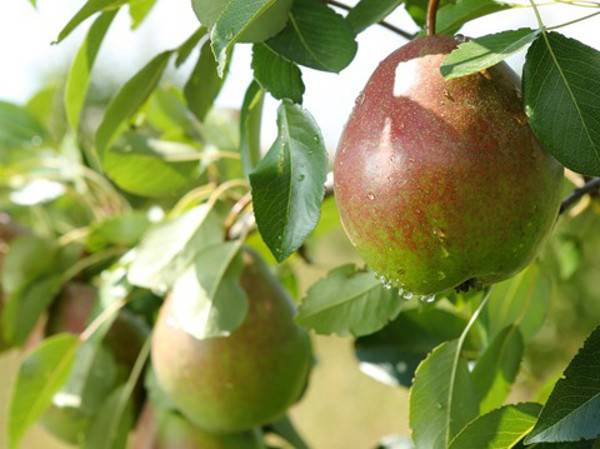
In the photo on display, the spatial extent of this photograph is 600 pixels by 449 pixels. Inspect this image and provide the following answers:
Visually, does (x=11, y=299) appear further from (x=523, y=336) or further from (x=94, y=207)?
(x=523, y=336)

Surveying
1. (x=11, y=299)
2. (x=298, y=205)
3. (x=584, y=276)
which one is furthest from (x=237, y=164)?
(x=584, y=276)

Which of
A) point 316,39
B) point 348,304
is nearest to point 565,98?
point 316,39

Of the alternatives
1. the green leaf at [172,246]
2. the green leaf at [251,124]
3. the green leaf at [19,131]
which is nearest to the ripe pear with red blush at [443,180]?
the green leaf at [251,124]

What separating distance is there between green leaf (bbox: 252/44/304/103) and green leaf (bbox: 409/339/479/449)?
0.61 ft

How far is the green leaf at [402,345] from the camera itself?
954 mm

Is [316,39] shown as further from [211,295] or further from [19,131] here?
[19,131]

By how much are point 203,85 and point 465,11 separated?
23 cm

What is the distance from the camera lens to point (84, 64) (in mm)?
776

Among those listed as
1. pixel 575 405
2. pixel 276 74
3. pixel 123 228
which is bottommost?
pixel 123 228

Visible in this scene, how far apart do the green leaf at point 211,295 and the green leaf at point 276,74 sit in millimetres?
213

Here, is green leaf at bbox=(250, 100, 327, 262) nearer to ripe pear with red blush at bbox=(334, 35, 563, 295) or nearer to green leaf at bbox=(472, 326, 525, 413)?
ripe pear with red blush at bbox=(334, 35, 563, 295)

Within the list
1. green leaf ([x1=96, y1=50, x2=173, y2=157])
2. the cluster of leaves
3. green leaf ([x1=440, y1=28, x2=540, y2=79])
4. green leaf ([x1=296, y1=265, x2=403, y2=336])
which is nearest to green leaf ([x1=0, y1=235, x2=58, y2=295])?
the cluster of leaves

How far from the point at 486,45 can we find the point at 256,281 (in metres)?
0.39

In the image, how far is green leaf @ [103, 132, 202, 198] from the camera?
98 cm
